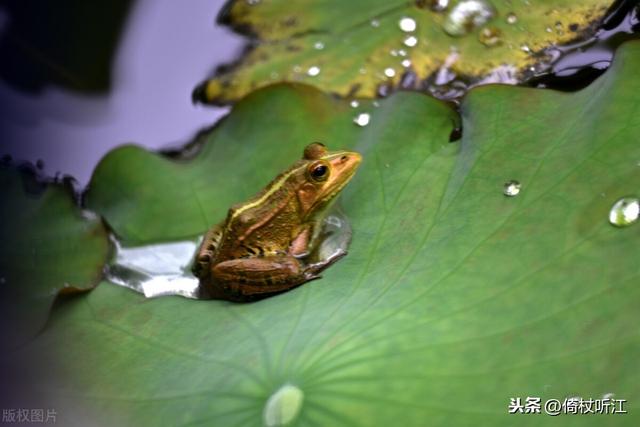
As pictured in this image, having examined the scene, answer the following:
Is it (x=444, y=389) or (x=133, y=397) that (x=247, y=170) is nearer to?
(x=133, y=397)

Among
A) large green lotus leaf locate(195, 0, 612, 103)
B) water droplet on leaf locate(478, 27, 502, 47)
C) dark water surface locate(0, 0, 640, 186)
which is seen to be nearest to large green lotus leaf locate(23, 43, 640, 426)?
large green lotus leaf locate(195, 0, 612, 103)

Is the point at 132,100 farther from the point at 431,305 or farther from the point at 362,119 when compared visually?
the point at 431,305

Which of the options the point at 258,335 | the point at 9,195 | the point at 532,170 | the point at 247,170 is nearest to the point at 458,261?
the point at 532,170

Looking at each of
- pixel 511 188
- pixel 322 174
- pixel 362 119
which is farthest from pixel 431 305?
pixel 362 119

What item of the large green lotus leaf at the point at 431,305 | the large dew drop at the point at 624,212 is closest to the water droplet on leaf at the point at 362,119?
the large green lotus leaf at the point at 431,305

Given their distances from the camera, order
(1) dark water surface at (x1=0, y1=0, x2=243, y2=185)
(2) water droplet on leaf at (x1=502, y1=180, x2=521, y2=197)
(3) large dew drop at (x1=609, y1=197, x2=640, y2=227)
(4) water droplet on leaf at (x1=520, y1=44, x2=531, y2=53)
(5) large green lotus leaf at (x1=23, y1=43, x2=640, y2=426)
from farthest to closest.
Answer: (1) dark water surface at (x1=0, y1=0, x2=243, y2=185)
(4) water droplet on leaf at (x1=520, y1=44, x2=531, y2=53)
(2) water droplet on leaf at (x1=502, y1=180, x2=521, y2=197)
(3) large dew drop at (x1=609, y1=197, x2=640, y2=227)
(5) large green lotus leaf at (x1=23, y1=43, x2=640, y2=426)

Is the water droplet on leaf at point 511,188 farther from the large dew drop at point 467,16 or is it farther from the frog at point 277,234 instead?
the large dew drop at point 467,16

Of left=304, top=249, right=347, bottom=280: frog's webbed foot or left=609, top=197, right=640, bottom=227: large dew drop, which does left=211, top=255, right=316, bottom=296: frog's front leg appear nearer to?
left=304, top=249, right=347, bottom=280: frog's webbed foot
